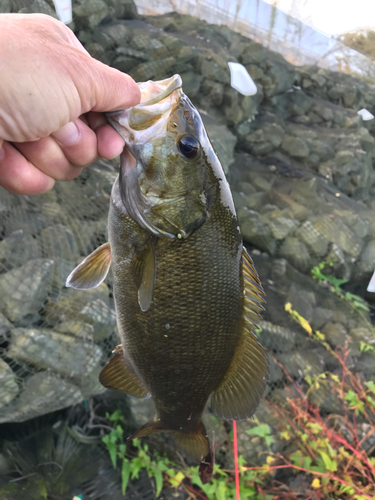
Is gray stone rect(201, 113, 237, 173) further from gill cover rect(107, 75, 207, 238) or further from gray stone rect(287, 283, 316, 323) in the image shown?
gill cover rect(107, 75, 207, 238)

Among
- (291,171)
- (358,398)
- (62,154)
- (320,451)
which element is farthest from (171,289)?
(291,171)

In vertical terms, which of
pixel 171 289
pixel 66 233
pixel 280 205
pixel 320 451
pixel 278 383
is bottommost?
pixel 278 383

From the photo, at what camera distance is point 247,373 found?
118cm

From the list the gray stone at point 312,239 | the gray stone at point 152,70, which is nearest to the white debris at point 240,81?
the gray stone at point 152,70

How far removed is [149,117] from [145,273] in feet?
1.45

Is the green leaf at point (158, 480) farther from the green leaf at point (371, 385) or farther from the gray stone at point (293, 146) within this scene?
the gray stone at point (293, 146)

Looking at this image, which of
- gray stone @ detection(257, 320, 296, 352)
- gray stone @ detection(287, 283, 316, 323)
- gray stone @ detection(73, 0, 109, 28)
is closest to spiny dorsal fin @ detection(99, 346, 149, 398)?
gray stone @ detection(257, 320, 296, 352)

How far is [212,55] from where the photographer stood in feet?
17.2

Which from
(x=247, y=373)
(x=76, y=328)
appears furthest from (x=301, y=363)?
(x=247, y=373)

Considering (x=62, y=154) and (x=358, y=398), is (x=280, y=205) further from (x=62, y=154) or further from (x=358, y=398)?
(x=62, y=154)

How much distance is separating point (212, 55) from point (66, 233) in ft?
14.0

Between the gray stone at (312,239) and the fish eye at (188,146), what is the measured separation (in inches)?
173

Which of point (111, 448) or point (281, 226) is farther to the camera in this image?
point (281, 226)

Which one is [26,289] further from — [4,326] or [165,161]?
[165,161]
